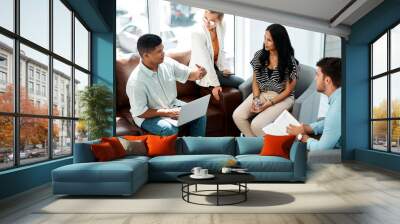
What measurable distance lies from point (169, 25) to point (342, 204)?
237 inches

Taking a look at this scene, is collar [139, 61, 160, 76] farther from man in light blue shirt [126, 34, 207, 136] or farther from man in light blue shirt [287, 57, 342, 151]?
man in light blue shirt [287, 57, 342, 151]

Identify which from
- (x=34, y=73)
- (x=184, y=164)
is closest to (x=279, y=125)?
(x=184, y=164)

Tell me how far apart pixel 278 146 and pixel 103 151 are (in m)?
2.71

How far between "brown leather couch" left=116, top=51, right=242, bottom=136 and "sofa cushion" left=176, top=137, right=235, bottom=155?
1859 mm

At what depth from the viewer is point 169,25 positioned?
9312mm

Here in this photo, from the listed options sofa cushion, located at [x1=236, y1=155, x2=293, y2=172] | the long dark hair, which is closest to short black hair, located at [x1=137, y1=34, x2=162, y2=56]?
the long dark hair

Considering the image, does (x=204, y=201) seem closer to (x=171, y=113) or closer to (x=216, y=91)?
(x=171, y=113)

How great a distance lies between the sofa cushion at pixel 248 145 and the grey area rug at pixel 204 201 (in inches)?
58.5

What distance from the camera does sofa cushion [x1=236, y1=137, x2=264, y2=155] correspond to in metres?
7.05

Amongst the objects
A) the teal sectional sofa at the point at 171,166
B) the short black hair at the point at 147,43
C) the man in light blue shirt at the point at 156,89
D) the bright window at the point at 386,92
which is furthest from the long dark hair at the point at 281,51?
the teal sectional sofa at the point at 171,166

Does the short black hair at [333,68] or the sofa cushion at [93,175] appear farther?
the short black hair at [333,68]

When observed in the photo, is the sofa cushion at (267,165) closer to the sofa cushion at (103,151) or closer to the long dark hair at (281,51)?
the sofa cushion at (103,151)

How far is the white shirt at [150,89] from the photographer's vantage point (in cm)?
886

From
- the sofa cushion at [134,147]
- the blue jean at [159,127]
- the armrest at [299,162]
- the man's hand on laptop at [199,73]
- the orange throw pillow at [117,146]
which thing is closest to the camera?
the armrest at [299,162]
